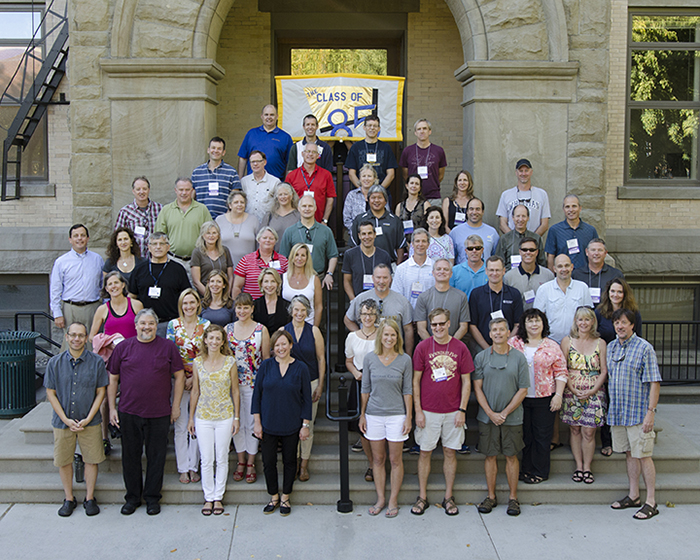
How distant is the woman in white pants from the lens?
20.4 feet

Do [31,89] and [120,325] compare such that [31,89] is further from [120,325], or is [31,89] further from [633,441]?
[633,441]

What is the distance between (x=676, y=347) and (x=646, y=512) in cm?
537

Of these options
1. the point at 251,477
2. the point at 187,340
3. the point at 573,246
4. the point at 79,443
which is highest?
the point at 573,246

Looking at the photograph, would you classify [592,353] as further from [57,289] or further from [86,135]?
[86,135]

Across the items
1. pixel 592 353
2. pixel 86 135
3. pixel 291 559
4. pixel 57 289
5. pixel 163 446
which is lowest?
pixel 291 559

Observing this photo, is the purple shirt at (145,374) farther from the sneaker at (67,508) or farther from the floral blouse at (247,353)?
the sneaker at (67,508)

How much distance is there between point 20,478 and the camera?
671cm

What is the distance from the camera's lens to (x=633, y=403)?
6324 mm

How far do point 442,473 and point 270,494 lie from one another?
5.77ft

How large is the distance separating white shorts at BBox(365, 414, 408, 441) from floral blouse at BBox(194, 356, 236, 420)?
135 cm

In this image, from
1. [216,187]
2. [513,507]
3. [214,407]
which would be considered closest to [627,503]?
[513,507]

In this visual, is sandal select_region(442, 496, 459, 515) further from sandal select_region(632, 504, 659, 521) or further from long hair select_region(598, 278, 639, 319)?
long hair select_region(598, 278, 639, 319)

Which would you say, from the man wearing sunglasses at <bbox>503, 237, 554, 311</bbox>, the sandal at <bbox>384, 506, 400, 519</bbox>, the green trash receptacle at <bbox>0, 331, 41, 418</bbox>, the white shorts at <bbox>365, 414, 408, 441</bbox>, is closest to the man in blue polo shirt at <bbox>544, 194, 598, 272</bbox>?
the man wearing sunglasses at <bbox>503, 237, 554, 311</bbox>

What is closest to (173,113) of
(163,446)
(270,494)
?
(163,446)
